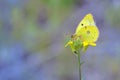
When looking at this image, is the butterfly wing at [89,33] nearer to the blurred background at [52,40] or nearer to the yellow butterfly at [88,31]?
the yellow butterfly at [88,31]

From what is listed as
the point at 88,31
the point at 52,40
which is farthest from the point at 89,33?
the point at 52,40

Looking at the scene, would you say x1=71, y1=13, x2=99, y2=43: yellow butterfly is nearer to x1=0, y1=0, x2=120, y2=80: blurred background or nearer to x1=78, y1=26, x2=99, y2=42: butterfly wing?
x1=78, y1=26, x2=99, y2=42: butterfly wing

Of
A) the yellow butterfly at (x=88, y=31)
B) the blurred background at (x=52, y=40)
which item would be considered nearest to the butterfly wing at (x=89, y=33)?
the yellow butterfly at (x=88, y=31)

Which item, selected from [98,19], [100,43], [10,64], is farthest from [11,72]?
[98,19]

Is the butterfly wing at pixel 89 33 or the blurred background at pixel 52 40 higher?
the blurred background at pixel 52 40

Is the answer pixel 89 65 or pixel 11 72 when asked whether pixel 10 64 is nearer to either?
pixel 11 72

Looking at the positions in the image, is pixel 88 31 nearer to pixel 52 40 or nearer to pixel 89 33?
pixel 89 33

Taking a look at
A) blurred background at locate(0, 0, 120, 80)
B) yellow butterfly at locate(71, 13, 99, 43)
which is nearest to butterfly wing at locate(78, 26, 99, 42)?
yellow butterfly at locate(71, 13, 99, 43)
